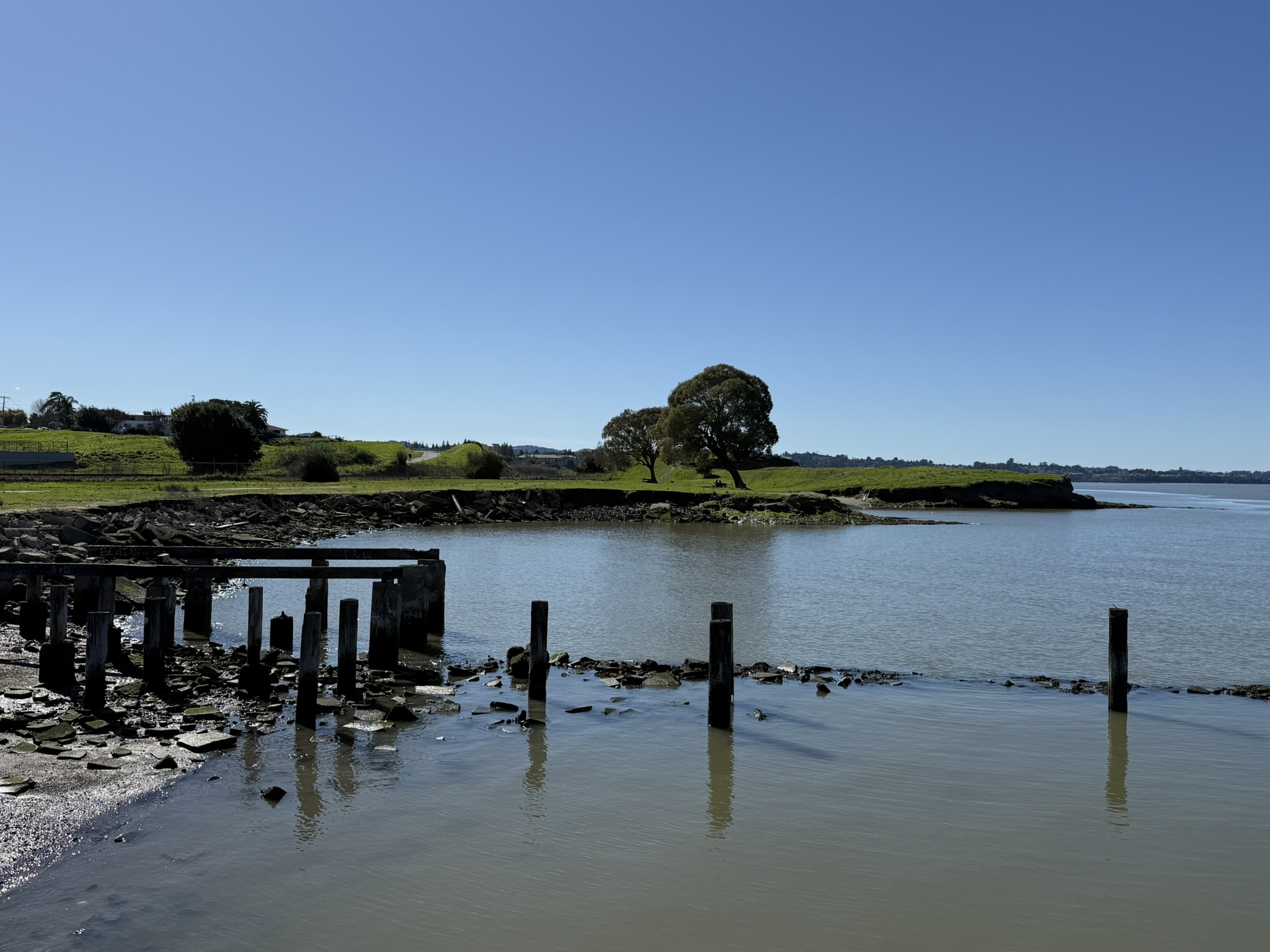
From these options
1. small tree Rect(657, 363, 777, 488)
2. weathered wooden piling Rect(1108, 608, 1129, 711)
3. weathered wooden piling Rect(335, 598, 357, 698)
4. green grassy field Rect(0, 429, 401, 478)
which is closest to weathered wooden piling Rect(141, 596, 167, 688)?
weathered wooden piling Rect(335, 598, 357, 698)

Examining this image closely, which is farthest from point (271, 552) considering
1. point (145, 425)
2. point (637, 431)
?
point (145, 425)

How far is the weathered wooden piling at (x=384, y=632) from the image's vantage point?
17.0 m

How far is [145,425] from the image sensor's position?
128625 millimetres

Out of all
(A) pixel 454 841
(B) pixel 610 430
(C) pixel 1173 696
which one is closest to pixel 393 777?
(A) pixel 454 841

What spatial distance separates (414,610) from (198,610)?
15.6ft

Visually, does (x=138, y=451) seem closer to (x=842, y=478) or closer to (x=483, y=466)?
(x=483, y=466)

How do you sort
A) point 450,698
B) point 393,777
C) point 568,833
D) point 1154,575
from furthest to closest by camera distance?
point 1154,575
point 450,698
point 393,777
point 568,833

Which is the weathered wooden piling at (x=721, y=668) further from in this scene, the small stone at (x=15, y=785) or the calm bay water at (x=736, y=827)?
the small stone at (x=15, y=785)

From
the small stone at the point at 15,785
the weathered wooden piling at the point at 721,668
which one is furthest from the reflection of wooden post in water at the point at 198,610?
the weathered wooden piling at the point at 721,668

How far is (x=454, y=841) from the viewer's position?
9.73 m

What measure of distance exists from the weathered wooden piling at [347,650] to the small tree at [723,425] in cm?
6737

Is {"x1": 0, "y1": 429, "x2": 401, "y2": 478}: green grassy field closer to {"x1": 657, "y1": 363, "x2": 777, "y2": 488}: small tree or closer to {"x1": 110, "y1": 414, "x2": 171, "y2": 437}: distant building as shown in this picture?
{"x1": 110, "y1": 414, "x2": 171, "y2": 437}: distant building

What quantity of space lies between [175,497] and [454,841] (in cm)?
3786

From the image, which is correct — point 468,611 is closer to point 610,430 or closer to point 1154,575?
point 1154,575
